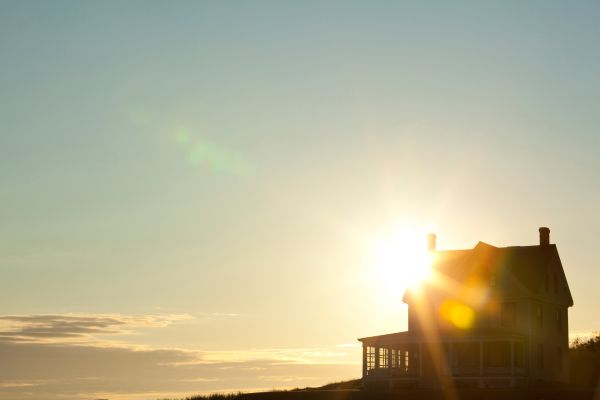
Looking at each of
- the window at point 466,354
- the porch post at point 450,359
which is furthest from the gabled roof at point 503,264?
the porch post at point 450,359

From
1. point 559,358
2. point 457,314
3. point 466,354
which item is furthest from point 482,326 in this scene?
point 559,358

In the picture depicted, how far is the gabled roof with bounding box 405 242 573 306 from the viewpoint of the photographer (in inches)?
2692

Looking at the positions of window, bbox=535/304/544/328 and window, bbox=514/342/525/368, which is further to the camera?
window, bbox=535/304/544/328

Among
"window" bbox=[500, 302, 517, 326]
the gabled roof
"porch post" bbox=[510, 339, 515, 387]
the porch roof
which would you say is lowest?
"porch post" bbox=[510, 339, 515, 387]

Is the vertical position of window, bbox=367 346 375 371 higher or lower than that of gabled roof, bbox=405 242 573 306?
lower

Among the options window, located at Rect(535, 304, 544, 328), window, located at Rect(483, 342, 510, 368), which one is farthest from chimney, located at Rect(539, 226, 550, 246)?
window, located at Rect(483, 342, 510, 368)

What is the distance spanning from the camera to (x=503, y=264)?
226ft

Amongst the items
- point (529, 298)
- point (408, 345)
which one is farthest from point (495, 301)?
point (408, 345)

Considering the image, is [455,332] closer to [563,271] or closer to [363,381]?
[363,381]

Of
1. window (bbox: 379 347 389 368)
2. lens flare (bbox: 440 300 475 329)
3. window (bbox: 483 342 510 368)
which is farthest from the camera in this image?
lens flare (bbox: 440 300 475 329)

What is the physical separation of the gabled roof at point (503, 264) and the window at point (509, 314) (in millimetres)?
1657

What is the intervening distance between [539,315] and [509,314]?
9.15 feet

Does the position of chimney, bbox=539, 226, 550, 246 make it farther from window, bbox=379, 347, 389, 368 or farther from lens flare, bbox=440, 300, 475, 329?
window, bbox=379, 347, 389, 368

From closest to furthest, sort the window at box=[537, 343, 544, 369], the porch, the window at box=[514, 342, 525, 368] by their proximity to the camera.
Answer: the porch
the window at box=[514, 342, 525, 368]
the window at box=[537, 343, 544, 369]
